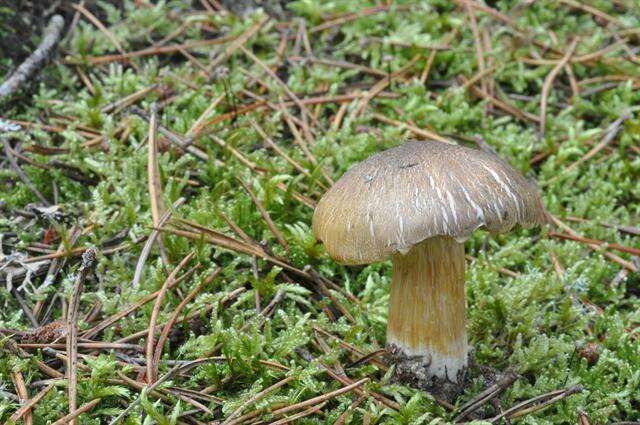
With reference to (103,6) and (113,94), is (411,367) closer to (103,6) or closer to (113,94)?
(113,94)

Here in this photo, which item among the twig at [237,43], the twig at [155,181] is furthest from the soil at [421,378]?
the twig at [237,43]

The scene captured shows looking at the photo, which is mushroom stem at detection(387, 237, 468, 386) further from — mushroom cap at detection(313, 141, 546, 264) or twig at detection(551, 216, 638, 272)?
twig at detection(551, 216, 638, 272)

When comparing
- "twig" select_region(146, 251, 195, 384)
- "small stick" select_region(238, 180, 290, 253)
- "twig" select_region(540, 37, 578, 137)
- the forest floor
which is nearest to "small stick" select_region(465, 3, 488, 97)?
the forest floor

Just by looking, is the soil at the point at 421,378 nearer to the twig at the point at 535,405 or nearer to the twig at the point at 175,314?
the twig at the point at 535,405

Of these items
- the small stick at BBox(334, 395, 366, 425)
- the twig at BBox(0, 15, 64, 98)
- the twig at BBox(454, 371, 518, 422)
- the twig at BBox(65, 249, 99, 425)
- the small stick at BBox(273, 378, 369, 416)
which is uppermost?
the twig at BBox(0, 15, 64, 98)

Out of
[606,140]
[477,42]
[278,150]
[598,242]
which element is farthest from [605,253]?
[477,42]

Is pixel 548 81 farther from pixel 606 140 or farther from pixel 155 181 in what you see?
pixel 155 181
